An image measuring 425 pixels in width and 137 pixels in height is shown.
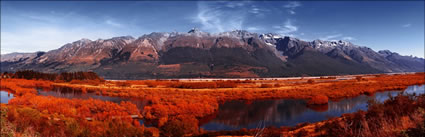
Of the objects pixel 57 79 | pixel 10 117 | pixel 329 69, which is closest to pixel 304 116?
pixel 10 117

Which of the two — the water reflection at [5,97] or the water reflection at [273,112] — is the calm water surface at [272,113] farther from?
the water reflection at [5,97]

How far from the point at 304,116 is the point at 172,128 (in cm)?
1753

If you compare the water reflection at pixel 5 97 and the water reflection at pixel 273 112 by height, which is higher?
the water reflection at pixel 5 97

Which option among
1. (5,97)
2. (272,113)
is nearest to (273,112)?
(272,113)

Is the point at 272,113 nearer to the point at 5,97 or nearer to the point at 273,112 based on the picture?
the point at 273,112

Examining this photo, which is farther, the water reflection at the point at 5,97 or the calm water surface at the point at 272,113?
the water reflection at the point at 5,97

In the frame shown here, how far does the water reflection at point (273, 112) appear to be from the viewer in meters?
26.3

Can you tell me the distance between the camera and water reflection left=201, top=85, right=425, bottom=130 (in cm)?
2631

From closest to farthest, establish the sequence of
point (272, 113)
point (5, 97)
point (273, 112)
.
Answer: point (272, 113), point (273, 112), point (5, 97)

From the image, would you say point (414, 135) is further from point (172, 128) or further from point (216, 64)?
point (216, 64)

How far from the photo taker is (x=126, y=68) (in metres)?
177

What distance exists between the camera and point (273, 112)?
31922mm

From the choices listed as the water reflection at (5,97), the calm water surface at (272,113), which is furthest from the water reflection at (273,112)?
the water reflection at (5,97)

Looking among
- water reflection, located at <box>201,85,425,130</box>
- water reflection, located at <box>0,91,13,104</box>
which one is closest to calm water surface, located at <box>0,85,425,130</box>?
water reflection, located at <box>201,85,425,130</box>
